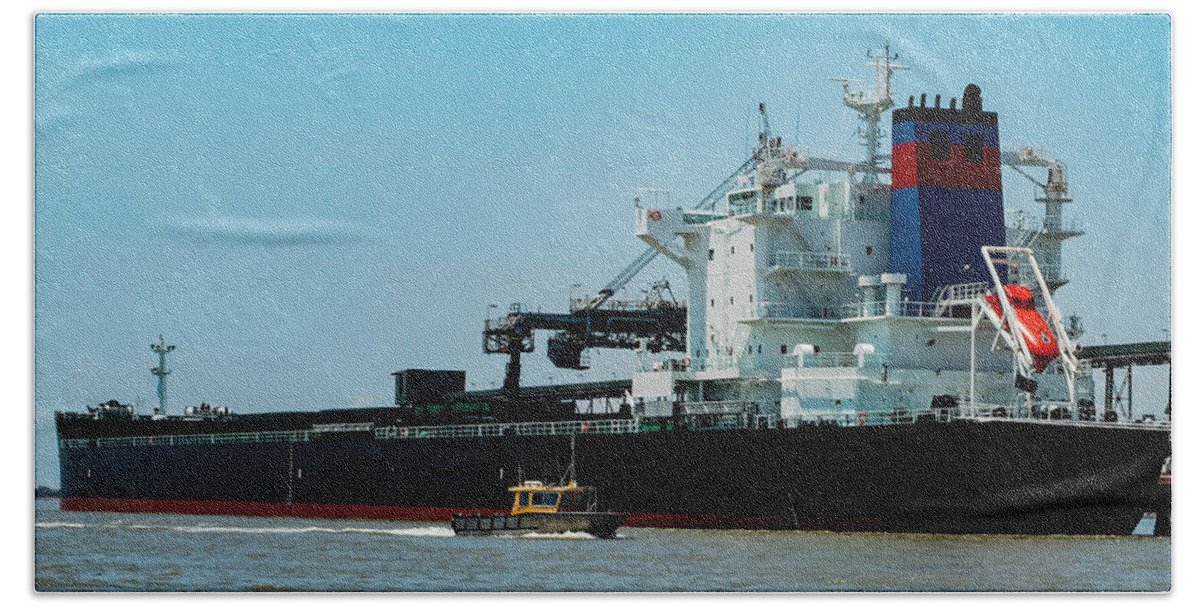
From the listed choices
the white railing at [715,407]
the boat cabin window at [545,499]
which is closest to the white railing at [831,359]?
the white railing at [715,407]

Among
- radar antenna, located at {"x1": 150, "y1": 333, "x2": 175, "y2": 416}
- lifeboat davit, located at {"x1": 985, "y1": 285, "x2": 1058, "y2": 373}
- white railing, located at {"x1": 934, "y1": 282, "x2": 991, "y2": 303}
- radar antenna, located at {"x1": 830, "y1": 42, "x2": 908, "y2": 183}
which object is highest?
radar antenna, located at {"x1": 830, "y1": 42, "x2": 908, "y2": 183}

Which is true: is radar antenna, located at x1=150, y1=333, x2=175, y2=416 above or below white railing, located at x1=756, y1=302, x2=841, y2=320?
below

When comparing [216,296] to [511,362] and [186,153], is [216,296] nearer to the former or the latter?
[186,153]

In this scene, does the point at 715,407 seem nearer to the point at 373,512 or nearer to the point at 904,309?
the point at 904,309

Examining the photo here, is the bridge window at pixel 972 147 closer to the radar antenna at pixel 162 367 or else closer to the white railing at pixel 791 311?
the white railing at pixel 791 311

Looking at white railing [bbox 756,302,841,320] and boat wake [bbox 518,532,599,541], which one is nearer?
boat wake [bbox 518,532,599,541]

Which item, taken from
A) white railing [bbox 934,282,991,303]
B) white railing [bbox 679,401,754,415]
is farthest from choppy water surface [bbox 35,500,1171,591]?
white railing [bbox 934,282,991,303]

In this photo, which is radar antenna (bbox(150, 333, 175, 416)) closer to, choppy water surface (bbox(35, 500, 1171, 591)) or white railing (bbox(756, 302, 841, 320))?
choppy water surface (bbox(35, 500, 1171, 591))
